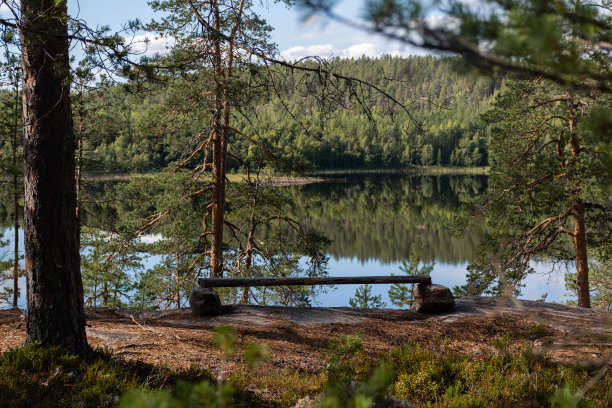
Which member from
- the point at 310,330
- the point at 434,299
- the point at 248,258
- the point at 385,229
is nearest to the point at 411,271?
the point at 248,258

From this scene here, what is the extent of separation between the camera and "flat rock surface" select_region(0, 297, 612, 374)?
5.54 metres

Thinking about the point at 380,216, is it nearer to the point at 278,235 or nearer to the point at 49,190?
the point at 278,235

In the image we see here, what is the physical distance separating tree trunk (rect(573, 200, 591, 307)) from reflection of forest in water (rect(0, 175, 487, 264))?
56.2 ft

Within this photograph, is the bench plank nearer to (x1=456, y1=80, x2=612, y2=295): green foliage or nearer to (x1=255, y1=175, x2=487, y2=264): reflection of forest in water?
(x1=456, y1=80, x2=612, y2=295): green foliage

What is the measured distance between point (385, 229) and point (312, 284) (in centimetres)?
3942

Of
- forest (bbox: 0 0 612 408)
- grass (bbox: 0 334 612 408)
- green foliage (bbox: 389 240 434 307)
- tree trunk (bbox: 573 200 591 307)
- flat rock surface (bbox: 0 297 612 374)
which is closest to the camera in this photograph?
forest (bbox: 0 0 612 408)

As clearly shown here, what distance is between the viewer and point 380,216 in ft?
167

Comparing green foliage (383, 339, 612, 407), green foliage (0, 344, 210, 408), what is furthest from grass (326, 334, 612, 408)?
green foliage (0, 344, 210, 408)

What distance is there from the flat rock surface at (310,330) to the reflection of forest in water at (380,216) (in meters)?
21.3

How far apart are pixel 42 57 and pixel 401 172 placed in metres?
98.7

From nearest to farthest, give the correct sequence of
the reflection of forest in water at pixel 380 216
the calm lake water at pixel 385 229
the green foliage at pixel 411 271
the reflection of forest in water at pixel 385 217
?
the green foliage at pixel 411 271 → the calm lake water at pixel 385 229 → the reflection of forest in water at pixel 380 216 → the reflection of forest in water at pixel 385 217

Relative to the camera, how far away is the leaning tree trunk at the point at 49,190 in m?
4.59

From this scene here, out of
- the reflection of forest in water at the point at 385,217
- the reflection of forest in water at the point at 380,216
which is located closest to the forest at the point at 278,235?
the reflection of forest in water at the point at 380,216

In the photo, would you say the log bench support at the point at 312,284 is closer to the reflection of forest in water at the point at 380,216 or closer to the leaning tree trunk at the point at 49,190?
the leaning tree trunk at the point at 49,190
